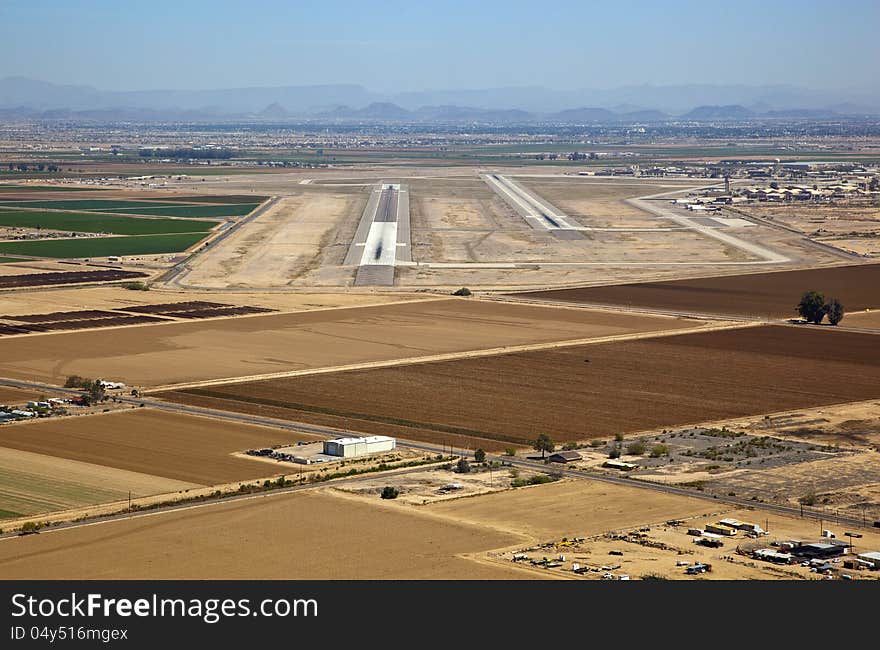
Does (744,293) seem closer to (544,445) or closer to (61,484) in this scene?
(544,445)

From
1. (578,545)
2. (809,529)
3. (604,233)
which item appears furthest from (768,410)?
(604,233)

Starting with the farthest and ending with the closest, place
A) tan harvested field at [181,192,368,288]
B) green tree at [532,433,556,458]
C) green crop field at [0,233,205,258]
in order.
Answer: green crop field at [0,233,205,258]
tan harvested field at [181,192,368,288]
green tree at [532,433,556,458]

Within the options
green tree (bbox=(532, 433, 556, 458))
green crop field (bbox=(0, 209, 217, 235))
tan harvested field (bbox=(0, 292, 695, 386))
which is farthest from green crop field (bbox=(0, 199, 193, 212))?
green tree (bbox=(532, 433, 556, 458))

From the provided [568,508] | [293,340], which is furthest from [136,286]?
[568,508]

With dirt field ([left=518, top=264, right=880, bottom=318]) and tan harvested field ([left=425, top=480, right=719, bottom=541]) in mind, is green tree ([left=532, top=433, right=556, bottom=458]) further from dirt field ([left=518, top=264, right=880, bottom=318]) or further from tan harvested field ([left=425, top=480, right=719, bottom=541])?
dirt field ([left=518, top=264, right=880, bottom=318])

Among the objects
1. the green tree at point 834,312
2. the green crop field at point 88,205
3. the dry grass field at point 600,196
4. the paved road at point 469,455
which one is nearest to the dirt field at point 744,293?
the green tree at point 834,312

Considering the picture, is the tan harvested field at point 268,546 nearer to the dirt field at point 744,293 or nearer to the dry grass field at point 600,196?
the dirt field at point 744,293
